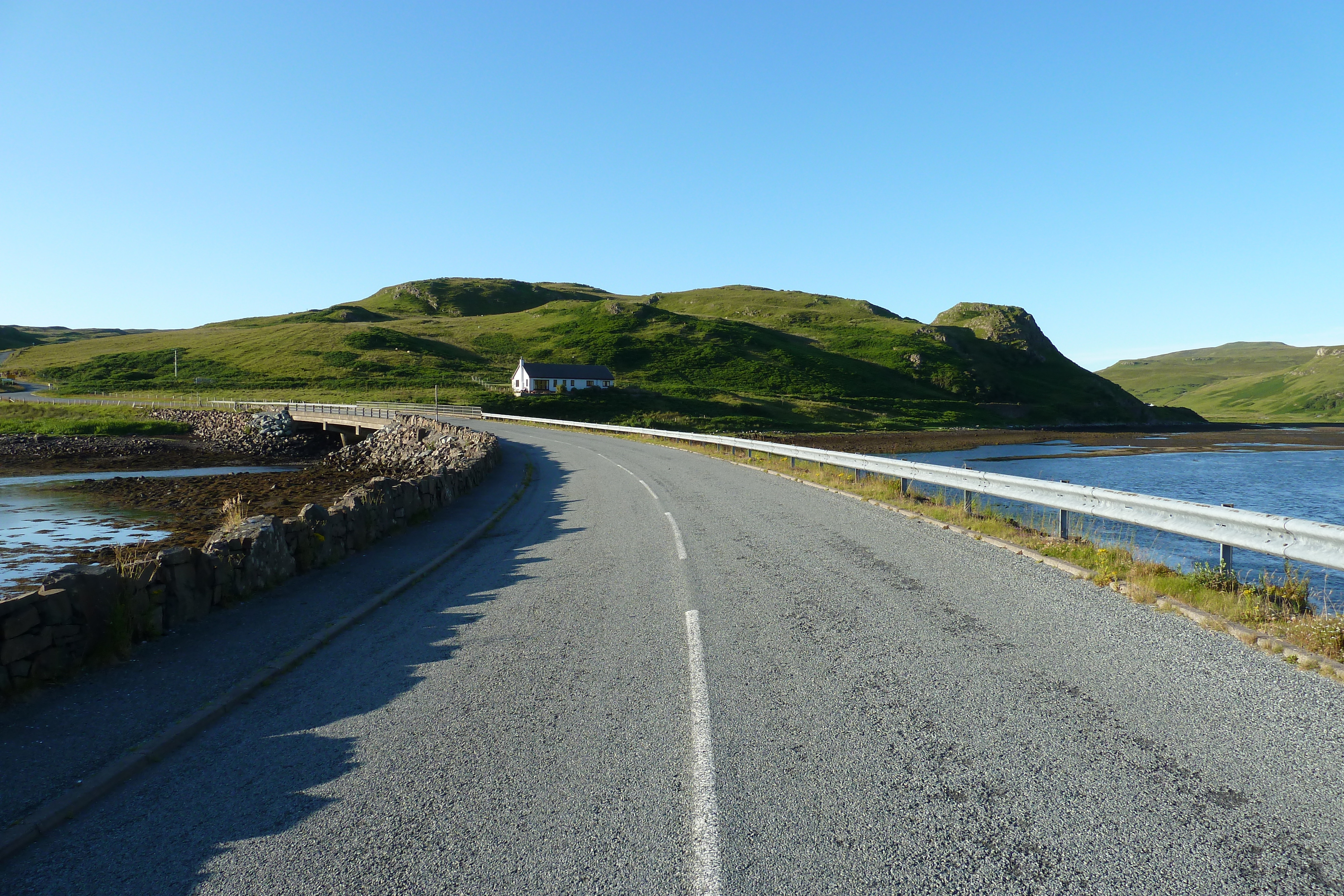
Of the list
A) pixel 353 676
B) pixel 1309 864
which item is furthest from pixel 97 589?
pixel 1309 864

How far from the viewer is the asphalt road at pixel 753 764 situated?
3.34m

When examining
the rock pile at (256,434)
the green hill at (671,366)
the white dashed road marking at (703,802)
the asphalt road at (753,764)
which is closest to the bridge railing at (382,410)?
the rock pile at (256,434)

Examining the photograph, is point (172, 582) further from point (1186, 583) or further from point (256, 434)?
point (256, 434)

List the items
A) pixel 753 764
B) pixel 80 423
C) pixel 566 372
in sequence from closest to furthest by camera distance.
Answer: pixel 753 764 → pixel 80 423 → pixel 566 372

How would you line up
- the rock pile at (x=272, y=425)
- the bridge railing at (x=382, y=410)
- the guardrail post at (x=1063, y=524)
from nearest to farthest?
the guardrail post at (x=1063, y=524)
the rock pile at (x=272, y=425)
the bridge railing at (x=382, y=410)

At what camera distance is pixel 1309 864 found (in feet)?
10.7

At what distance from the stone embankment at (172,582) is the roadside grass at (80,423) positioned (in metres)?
45.2

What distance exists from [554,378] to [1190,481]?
66.6 metres

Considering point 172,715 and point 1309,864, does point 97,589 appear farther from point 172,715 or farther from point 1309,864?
point 1309,864

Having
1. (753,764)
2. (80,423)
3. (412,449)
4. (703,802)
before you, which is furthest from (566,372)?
(703,802)

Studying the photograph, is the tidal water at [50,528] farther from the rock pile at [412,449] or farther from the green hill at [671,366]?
the green hill at [671,366]

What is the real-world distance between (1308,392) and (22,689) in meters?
224

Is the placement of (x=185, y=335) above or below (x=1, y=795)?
above

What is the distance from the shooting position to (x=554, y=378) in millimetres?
84875
